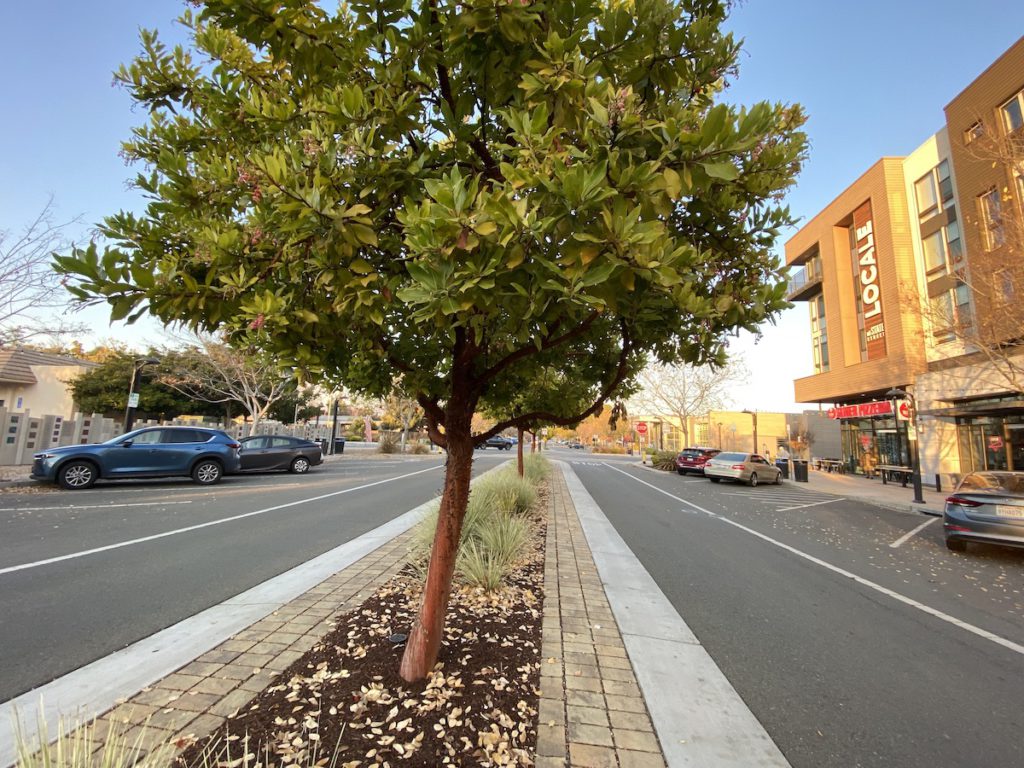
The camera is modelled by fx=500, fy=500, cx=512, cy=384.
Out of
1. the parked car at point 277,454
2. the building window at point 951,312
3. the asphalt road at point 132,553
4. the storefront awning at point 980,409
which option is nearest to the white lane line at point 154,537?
the asphalt road at point 132,553

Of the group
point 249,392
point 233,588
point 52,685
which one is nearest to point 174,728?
point 52,685

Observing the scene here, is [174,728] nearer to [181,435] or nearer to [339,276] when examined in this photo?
[339,276]

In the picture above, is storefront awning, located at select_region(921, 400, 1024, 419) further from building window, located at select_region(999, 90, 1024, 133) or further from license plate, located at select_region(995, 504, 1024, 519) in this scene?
license plate, located at select_region(995, 504, 1024, 519)

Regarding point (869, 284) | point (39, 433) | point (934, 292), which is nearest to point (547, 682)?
point (39, 433)

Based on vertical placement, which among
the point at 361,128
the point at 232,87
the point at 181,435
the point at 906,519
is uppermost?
the point at 232,87

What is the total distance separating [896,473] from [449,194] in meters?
30.2

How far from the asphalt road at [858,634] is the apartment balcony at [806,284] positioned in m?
23.2

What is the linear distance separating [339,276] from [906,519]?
16.1 m

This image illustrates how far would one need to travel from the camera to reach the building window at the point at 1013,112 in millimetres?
16448

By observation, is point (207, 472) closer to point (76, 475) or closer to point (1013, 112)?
point (76, 475)

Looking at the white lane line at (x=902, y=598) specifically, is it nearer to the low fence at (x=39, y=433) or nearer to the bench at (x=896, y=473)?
the bench at (x=896, y=473)

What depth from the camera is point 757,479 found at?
869 inches

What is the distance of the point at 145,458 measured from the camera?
540 inches

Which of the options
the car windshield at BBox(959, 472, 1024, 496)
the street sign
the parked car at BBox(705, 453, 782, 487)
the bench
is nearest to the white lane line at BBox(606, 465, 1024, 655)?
the car windshield at BBox(959, 472, 1024, 496)
